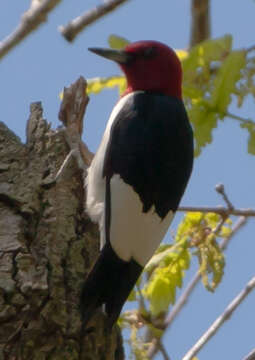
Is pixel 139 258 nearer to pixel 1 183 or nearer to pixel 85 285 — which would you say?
pixel 85 285

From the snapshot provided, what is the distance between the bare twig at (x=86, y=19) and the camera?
2.40 m

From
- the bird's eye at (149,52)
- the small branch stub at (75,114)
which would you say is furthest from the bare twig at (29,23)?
the bird's eye at (149,52)

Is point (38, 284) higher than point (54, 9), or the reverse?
point (54, 9)

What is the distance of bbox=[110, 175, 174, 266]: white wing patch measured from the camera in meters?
2.81

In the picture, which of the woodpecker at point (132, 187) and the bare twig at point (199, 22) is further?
the bare twig at point (199, 22)

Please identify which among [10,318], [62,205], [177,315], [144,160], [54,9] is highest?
[54,9]

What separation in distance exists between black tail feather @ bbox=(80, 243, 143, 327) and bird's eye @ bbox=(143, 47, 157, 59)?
127cm

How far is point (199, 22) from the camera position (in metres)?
3.34

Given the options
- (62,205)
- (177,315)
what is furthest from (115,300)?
(177,315)

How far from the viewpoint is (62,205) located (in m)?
3.00

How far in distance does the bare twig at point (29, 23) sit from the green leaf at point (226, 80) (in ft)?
2.12

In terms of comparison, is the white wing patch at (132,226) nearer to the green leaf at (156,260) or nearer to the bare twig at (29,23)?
the green leaf at (156,260)

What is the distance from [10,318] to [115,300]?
1.40ft

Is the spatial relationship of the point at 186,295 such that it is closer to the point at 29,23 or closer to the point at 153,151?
the point at 153,151
